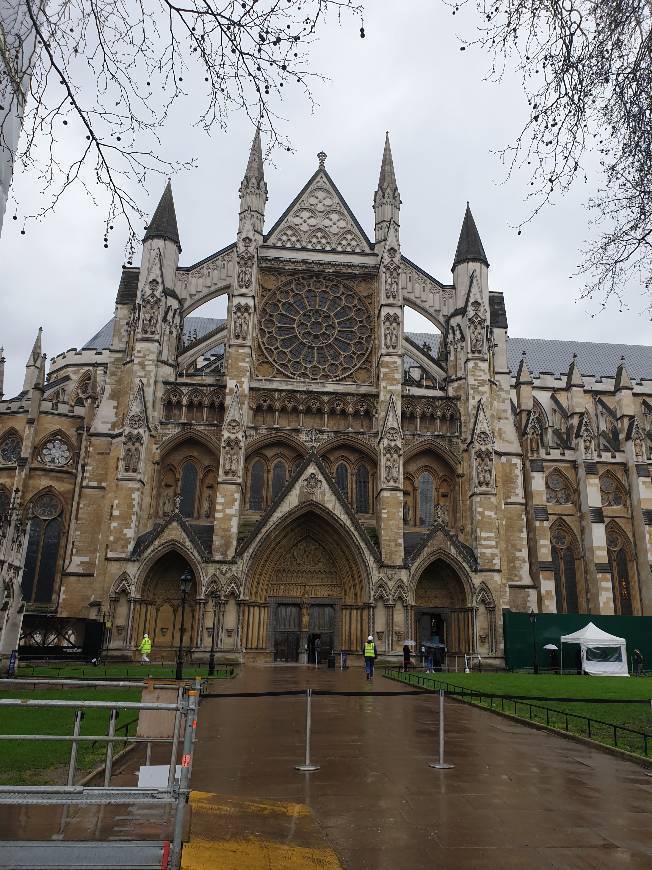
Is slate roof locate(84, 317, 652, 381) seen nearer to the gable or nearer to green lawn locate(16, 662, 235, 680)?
the gable

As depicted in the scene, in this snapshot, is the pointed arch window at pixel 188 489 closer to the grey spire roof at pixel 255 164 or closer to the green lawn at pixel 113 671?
the green lawn at pixel 113 671

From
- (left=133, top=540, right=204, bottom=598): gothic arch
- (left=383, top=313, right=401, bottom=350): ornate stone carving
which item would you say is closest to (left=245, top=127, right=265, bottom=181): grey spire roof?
(left=383, top=313, right=401, bottom=350): ornate stone carving

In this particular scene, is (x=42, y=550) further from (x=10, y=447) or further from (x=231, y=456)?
A: (x=231, y=456)

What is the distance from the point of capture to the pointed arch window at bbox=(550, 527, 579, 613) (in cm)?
4069

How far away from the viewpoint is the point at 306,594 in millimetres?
30875

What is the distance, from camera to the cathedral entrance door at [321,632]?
99.2 feet

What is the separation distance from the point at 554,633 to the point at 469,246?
1976 centimetres

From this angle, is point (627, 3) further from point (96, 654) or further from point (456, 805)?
point (96, 654)

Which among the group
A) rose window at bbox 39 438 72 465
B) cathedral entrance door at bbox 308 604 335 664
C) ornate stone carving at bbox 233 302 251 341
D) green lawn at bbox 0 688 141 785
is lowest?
green lawn at bbox 0 688 141 785

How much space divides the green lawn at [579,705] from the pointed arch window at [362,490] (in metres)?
9.37

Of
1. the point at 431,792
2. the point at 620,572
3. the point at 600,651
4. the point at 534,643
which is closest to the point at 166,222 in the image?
the point at 534,643

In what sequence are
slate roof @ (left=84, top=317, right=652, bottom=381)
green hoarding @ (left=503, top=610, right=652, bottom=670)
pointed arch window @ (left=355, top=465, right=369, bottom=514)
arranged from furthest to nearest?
slate roof @ (left=84, top=317, right=652, bottom=381)
pointed arch window @ (left=355, top=465, right=369, bottom=514)
green hoarding @ (left=503, top=610, right=652, bottom=670)

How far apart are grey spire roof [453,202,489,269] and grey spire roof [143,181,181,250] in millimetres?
14732

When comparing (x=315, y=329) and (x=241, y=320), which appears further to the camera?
(x=315, y=329)
